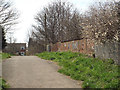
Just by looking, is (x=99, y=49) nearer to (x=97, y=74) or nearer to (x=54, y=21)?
(x=97, y=74)

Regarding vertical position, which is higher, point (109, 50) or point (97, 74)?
point (109, 50)

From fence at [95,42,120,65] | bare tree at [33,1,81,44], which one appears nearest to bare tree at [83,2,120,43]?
fence at [95,42,120,65]

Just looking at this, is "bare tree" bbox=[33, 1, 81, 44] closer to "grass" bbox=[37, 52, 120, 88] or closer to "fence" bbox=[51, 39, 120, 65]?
"fence" bbox=[51, 39, 120, 65]

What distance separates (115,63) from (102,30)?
196 centimetres

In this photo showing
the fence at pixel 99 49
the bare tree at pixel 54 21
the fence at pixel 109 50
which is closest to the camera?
the fence at pixel 109 50

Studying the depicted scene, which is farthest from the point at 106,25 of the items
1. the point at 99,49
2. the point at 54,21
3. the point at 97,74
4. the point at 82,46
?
the point at 54,21

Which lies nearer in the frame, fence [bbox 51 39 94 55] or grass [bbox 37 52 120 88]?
grass [bbox 37 52 120 88]

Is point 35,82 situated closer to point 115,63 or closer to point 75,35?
point 115,63

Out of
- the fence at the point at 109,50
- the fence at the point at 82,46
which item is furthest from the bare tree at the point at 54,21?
the fence at the point at 109,50

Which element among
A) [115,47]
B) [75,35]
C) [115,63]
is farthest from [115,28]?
[75,35]

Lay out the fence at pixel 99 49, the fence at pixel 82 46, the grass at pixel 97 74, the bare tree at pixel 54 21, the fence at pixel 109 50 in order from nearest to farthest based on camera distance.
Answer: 1. the grass at pixel 97 74
2. the fence at pixel 109 50
3. the fence at pixel 99 49
4. the fence at pixel 82 46
5. the bare tree at pixel 54 21

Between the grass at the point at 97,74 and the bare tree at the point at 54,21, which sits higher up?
the bare tree at the point at 54,21

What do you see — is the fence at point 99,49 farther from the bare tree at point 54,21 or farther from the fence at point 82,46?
the bare tree at point 54,21

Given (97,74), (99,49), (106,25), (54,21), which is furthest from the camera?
(54,21)
